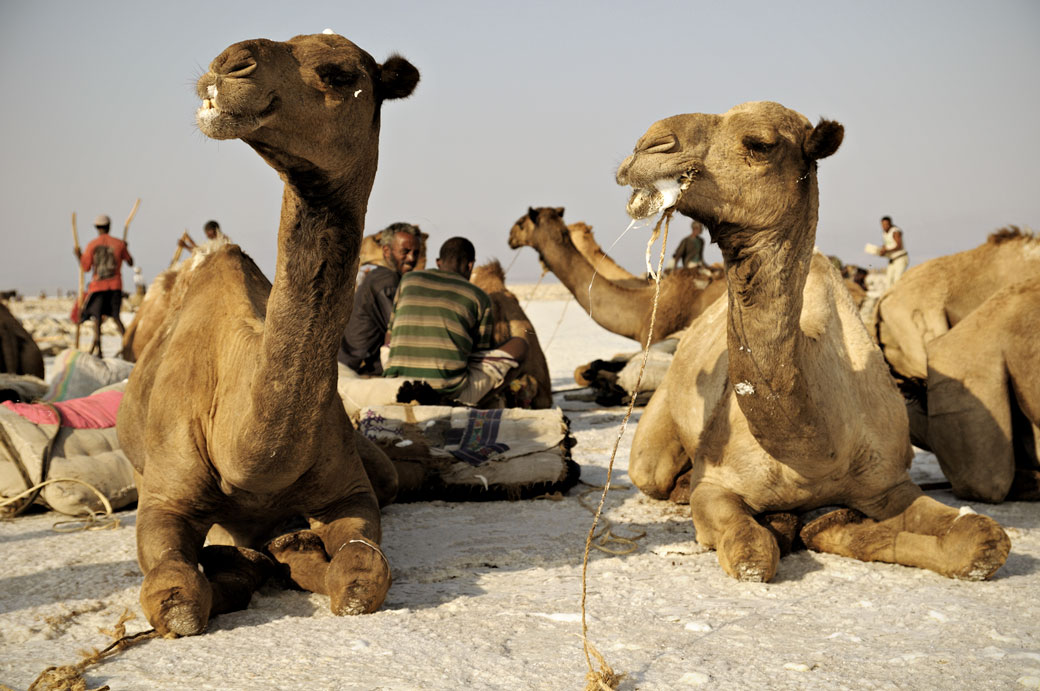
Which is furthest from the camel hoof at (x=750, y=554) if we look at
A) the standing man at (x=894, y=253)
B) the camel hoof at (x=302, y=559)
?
the standing man at (x=894, y=253)

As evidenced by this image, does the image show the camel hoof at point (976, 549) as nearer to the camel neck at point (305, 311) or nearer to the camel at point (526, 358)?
the camel neck at point (305, 311)

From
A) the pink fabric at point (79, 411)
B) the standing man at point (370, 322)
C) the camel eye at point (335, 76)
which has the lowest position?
the pink fabric at point (79, 411)

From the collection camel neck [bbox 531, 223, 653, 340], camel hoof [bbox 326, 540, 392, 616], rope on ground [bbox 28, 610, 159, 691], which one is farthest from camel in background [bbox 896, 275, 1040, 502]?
camel neck [bbox 531, 223, 653, 340]

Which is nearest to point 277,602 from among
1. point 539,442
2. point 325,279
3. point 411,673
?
point 411,673

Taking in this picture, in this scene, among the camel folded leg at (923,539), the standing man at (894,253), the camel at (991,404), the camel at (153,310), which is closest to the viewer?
the camel folded leg at (923,539)

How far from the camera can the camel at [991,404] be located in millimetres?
5773

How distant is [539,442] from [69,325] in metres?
26.8

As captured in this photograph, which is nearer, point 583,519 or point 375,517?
point 375,517

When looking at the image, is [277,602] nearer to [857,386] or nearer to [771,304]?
[771,304]

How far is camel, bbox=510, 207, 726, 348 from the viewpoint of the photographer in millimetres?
12094

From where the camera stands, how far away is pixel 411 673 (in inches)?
117

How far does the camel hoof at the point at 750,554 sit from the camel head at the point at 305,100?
2199 millimetres

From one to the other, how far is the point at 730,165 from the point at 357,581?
6.72ft

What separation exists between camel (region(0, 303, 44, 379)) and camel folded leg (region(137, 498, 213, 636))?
552cm
